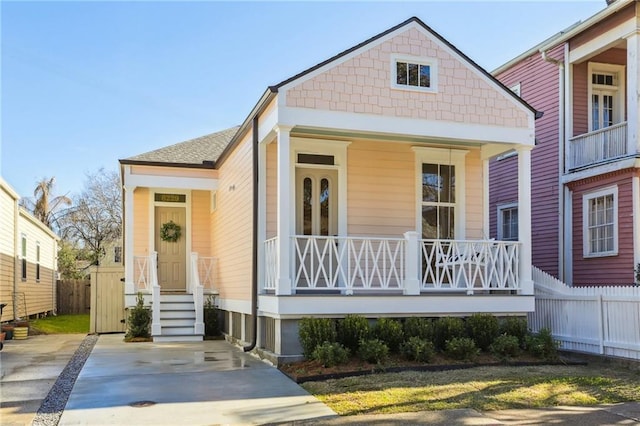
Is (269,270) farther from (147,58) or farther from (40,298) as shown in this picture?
(40,298)

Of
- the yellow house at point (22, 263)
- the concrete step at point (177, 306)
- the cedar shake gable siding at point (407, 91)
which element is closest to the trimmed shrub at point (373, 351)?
the cedar shake gable siding at point (407, 91)

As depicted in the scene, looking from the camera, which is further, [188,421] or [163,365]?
[163,365]

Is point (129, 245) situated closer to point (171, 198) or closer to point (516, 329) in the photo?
point (171, 198)

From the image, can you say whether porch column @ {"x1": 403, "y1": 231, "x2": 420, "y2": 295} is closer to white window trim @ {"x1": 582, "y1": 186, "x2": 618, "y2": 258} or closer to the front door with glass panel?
the front door with glass panel

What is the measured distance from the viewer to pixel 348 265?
10.1 m

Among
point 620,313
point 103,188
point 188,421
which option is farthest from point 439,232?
point 103,188

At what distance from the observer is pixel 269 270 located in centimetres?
1073

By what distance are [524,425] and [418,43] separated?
22.3 ft

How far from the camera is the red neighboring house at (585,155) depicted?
13.4m

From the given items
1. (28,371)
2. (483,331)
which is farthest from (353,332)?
(28,371)

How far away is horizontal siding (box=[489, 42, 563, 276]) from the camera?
1546 centimetres

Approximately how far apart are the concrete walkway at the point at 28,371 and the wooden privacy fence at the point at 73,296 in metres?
11.8

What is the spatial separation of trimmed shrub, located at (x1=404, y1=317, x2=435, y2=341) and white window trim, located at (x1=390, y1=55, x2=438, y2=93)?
3.82 m

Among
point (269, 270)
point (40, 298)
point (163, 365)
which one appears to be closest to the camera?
point (163, 365)
